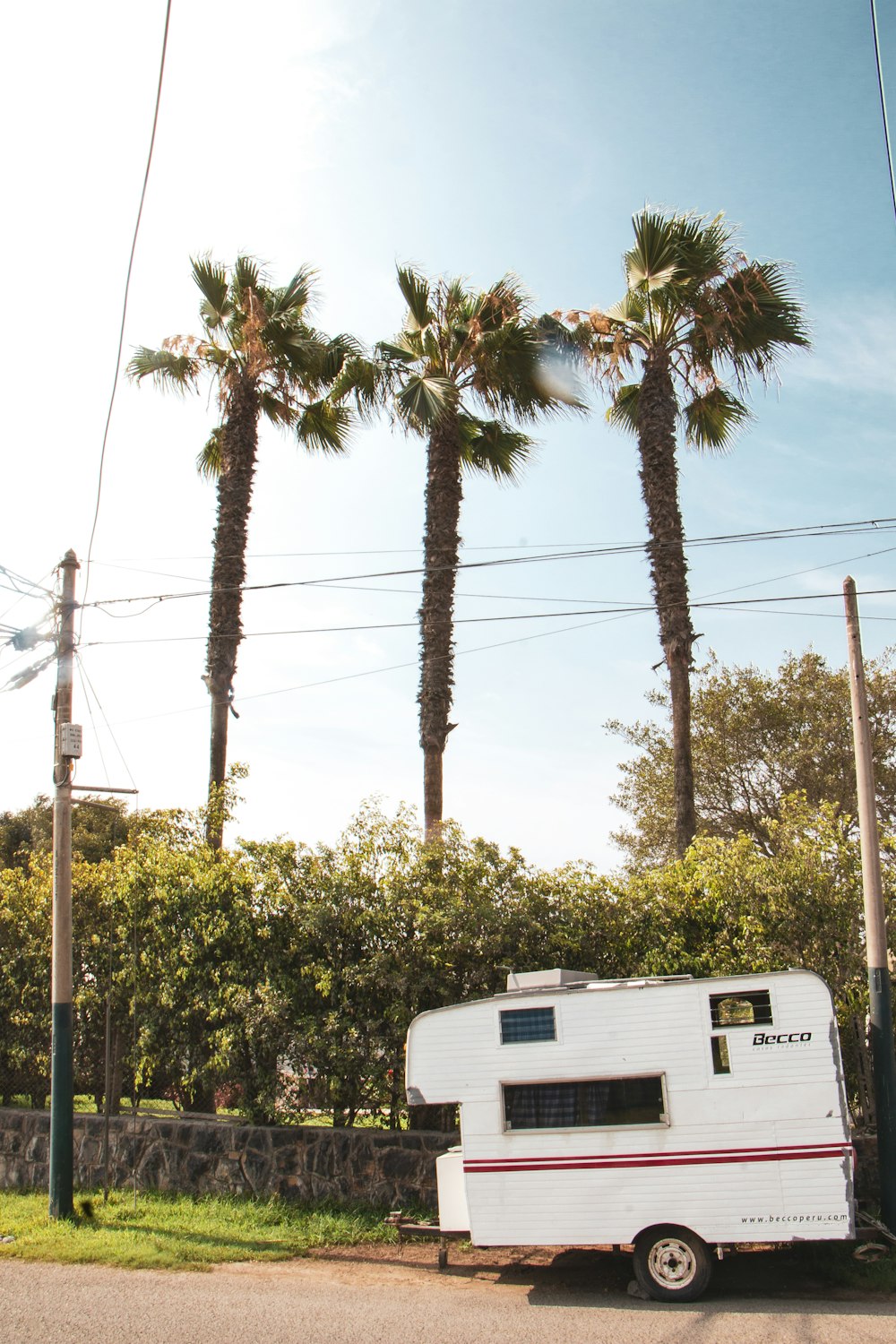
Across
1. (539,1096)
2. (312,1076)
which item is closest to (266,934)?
(312,1076)

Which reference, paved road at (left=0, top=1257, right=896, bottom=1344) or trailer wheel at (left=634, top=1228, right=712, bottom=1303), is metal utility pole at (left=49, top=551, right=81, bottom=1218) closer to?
paved road at (left=0, top=1257, right=896, bottom=1344)

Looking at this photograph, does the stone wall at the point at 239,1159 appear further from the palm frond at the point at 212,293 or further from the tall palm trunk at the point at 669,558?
the palm frond at the point at 212,293

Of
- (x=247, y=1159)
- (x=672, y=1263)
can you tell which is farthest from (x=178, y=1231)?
(x=672, y=1263)

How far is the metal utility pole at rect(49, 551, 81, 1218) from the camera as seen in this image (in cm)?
1169

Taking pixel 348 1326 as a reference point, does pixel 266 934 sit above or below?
above

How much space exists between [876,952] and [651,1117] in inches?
117

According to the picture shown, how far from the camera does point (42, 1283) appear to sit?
30.6 ft

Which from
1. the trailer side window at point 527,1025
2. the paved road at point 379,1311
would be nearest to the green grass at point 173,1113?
the paved road at point 379,1311

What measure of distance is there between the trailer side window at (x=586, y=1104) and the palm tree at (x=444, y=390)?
820 centimetres

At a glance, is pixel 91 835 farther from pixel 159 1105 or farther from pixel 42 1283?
pixel 42 1283

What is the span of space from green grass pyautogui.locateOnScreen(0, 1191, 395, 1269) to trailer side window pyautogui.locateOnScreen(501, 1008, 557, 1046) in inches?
122

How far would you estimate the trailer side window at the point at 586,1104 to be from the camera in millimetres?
8945

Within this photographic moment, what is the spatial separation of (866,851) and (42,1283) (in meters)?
8.85

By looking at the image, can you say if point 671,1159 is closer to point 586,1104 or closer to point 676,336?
point 586,1104
